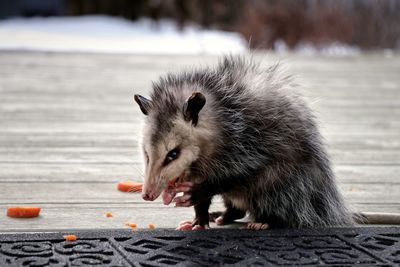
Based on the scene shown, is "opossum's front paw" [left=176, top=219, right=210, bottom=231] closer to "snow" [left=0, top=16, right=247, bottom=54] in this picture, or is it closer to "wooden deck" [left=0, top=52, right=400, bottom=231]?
"wooden deck" [left=0, top=52, right=400, bottom=231]

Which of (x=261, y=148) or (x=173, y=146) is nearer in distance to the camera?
(x=173, y=146)

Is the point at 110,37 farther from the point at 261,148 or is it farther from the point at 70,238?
the point at 70,238

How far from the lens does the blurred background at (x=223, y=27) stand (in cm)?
1001

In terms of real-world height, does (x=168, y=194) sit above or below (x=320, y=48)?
above

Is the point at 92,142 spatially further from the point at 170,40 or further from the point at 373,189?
the point at 170,40

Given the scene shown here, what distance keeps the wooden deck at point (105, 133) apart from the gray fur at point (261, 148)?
0.85ft

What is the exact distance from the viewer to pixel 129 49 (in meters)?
9.41

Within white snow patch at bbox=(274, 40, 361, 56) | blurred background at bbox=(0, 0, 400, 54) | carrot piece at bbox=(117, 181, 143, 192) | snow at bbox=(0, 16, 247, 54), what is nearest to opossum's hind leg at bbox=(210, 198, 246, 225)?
carrot piece at bbox=(117, 181, 143, 192)

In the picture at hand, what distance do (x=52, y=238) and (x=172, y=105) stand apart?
58 cm

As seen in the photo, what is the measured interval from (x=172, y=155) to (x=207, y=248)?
1.03 feet

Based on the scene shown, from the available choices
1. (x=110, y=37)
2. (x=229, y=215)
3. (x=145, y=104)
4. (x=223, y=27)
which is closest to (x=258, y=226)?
(x=229, y=215)

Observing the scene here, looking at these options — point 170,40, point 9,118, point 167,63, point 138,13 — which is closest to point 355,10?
point 170,40

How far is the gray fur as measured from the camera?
8.98ft

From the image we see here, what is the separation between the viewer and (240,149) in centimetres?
275
